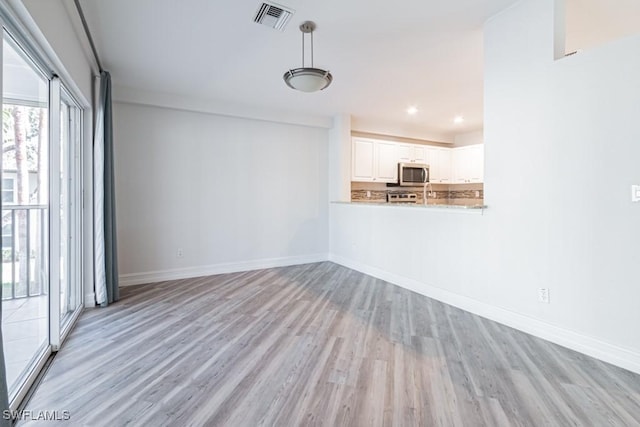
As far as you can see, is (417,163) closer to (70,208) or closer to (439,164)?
(439,164)

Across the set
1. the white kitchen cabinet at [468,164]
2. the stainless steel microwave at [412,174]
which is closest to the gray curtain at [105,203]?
the stainless steel microwave at [412,174]

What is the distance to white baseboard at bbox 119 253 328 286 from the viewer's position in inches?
171

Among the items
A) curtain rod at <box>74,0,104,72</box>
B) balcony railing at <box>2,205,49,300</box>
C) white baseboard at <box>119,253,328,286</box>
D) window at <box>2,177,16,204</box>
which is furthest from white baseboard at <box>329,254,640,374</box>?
curtain rod at <box>74,0,104,72</box>

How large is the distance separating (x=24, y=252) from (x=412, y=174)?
584cm

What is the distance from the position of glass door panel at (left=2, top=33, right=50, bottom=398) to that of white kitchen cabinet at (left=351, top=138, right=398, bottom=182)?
4.37m

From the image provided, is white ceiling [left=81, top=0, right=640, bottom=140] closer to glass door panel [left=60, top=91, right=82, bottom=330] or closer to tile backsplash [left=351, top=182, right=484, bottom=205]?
glass door panel [left=60, top=91, right=82, bottom=330]

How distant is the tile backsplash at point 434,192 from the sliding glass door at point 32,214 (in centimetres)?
465

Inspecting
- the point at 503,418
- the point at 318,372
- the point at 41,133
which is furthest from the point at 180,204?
the point at 503,418

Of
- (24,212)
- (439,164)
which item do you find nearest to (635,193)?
(24,212)

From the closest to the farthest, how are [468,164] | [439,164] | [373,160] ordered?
[373,160], [468,164], [439,164]

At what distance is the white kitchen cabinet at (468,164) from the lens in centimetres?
641

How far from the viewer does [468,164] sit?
6.66m

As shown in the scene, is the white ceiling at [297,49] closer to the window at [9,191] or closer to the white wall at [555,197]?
the white wall at [555,197]

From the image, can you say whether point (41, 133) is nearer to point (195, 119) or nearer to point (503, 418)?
point (195, 119)
